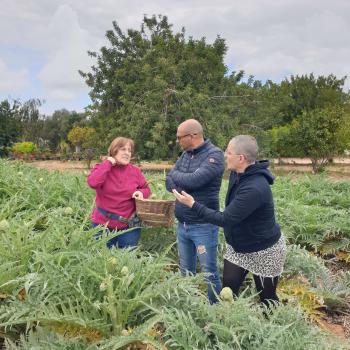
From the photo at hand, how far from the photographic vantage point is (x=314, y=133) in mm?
27375

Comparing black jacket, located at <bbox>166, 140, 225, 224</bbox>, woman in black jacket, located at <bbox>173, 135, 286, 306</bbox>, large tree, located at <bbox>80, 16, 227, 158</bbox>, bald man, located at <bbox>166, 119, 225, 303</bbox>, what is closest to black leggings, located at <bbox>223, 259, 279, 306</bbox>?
woman in black jacket, located at <bbox>173, 135, 286, 306</bbox>

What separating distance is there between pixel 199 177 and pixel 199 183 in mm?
50

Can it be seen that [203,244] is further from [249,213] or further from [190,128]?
[190,128]

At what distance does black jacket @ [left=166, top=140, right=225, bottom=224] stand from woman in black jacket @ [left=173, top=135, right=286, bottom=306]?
0.84 feet

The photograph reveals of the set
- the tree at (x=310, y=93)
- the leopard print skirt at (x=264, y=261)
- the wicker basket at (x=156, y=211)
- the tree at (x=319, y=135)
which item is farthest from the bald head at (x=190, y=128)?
the tree at (x=310, y=93)

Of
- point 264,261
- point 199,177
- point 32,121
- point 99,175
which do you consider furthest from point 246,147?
point 32,121

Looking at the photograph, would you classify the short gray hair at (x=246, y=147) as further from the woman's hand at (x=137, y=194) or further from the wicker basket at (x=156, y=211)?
the woman's hand at (x=137, y=194)

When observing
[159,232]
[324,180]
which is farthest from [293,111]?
[159,232]

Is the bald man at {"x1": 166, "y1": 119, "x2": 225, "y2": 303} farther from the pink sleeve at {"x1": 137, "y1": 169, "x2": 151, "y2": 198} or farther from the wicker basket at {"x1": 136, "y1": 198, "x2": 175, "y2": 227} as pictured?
the pink sleeve at {"x1": 137, "y1": 169, "x2": 151, "y2": 198}

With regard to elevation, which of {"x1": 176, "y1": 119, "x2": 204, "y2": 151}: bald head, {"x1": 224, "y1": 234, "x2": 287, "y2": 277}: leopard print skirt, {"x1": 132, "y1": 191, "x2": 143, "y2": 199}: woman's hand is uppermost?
{"x1": 176, "y1": 119, "x2": 204, "y2": 151}: bald head

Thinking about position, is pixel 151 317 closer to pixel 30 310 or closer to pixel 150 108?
pixel 30 310

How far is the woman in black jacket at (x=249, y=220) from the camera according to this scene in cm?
326

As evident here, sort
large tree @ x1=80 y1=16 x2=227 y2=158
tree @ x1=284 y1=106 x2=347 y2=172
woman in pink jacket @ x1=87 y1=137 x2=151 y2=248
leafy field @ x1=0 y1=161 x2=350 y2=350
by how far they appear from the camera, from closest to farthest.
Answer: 1. leafy field @ x1=0 y1=161 x2=350 y2=350
2. woman in pink jacket @ x1=87 y1=137 x2=151 y2=248
3. large tree @ x1=80 y1=16 x2=227 y2=158
4. tree @ x1=284 y1=106 x2=347 y2=172

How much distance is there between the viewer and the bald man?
12.4 ft
